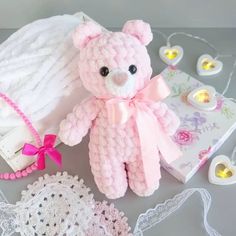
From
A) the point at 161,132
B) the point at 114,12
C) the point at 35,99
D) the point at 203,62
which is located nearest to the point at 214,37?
the point at 203,62

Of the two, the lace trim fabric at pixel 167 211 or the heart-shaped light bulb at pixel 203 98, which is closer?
the lace trim fabric at pixel 167 211

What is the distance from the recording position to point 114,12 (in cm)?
113

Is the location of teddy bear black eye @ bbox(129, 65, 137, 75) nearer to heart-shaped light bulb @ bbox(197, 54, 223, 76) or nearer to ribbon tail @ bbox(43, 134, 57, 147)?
ribbon tail @ bbox(43, 134, 57, 147)

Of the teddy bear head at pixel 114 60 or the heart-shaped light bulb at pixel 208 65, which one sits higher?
the teddy bear head at pixel 114 60

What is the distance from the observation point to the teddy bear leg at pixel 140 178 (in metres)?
0.82

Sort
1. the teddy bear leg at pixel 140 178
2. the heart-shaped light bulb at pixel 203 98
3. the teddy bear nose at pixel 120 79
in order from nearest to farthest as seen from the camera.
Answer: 1. the teddy bear nose at pixel 120 79
2. the teddy bear leg at pixel 140 178
3. the heart-shaped light bulb at pixel 203 98

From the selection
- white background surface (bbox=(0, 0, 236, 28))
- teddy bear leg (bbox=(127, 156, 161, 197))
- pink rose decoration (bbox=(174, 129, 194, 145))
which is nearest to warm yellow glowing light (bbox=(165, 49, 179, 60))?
white background surface (bbox=(0, 0, 236, 28))

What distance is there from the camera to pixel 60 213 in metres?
0.84

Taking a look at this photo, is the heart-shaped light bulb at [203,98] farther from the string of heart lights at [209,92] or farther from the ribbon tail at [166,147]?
the ribbon tail at [166,147]

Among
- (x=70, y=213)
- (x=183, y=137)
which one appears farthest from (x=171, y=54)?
(x=70, y=213)

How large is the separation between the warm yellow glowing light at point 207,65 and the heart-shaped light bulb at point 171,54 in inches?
2.2

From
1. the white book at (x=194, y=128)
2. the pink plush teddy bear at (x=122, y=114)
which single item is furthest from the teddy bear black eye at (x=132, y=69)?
the white book at (x=194, y=128)

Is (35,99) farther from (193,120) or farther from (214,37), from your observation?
(214,37)

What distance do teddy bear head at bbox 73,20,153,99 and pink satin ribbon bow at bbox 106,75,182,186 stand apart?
0.02m
